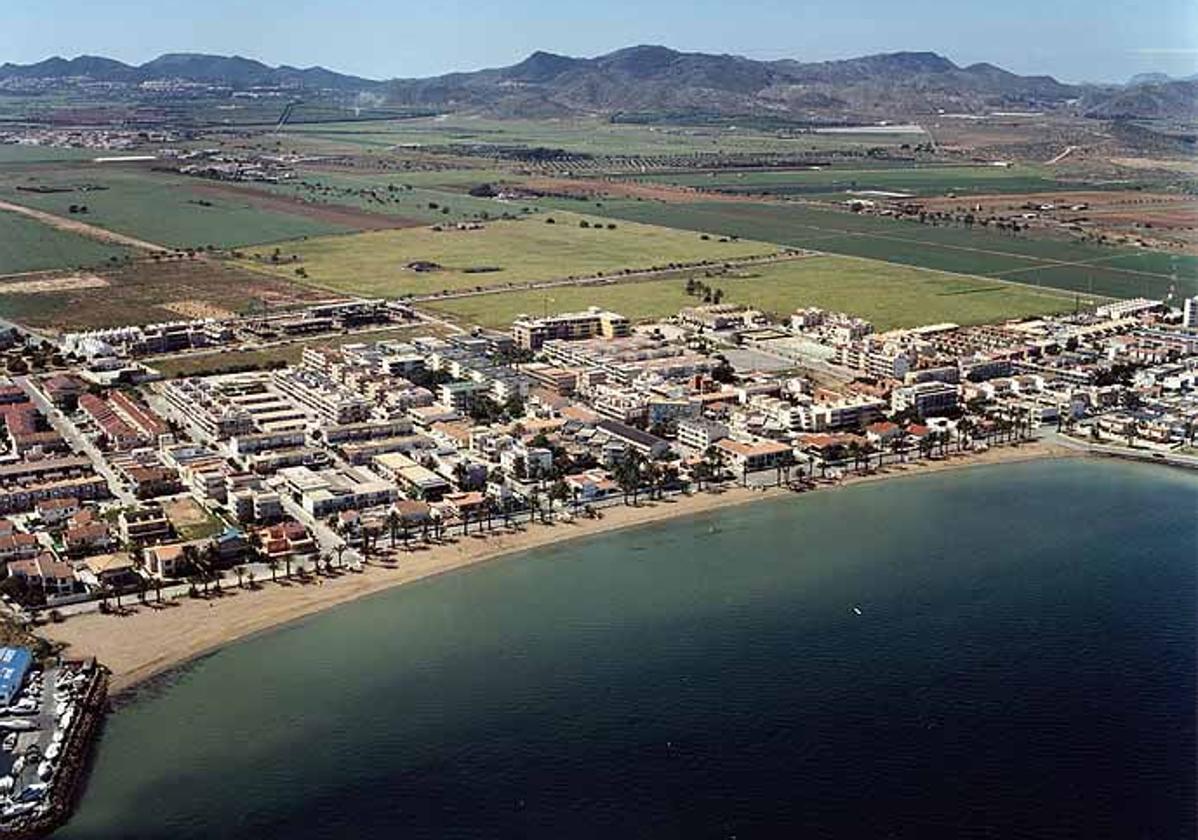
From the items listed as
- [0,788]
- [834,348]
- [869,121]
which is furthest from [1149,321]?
[869,121]

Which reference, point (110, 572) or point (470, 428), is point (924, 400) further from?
point (110, 572)

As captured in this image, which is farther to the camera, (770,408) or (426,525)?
(770,408)

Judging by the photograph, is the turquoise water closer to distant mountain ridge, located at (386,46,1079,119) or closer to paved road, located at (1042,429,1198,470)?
paved road, located at (1042,429,1198,470)

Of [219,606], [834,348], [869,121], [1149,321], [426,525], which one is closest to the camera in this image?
[219,606]

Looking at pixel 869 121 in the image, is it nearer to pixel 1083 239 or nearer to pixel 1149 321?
pixel 1083 239

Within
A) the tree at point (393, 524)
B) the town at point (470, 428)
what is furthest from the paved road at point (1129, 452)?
the tree at point (393, 524)

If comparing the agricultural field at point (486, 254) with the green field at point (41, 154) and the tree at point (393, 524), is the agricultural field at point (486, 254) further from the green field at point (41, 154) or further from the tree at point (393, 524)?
the green field at point (41, 154)
